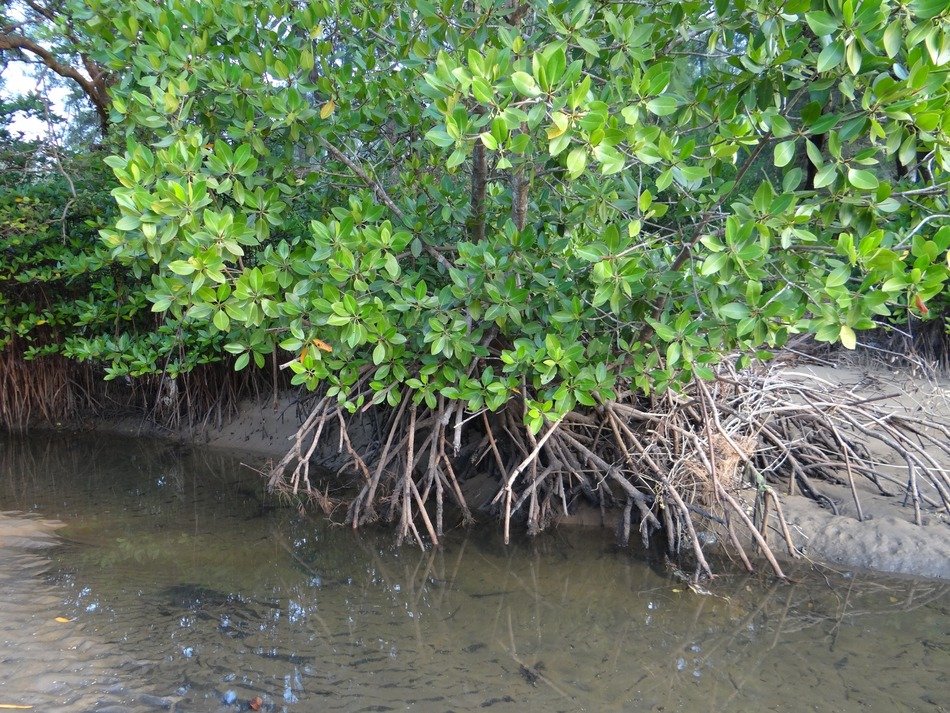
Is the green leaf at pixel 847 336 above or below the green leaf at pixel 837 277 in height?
below

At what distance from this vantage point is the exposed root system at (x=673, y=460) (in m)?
3.96

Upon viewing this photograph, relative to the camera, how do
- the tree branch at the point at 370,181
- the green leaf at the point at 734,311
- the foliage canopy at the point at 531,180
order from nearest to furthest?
the foliage canopy at the point at 531,180 → the green leaf at the point at 734,311 → the tree branch at the point at 370,181

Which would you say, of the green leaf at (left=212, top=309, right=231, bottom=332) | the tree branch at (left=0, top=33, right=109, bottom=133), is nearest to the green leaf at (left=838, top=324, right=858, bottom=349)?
the green leaf at (left=212, top=309, right=231, bottom=332)

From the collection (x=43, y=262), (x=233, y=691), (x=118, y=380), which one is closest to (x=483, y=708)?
(x=233, y=691)

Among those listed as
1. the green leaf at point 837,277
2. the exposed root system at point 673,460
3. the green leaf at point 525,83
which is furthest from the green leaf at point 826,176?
the exposed root system at point 673,460

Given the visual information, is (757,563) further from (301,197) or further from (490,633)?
(301,197)

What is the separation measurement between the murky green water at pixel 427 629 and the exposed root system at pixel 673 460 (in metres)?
0.27

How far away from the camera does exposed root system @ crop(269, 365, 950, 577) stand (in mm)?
3963

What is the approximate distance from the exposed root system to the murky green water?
269 mm

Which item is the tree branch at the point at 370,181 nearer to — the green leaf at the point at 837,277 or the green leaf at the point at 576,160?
the green leaf at the point at 576,160

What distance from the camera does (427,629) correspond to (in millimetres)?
3201

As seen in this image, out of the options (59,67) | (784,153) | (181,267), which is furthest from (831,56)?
(59,67)

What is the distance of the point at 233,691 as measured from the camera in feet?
8.60

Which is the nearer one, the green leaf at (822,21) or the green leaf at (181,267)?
the green leaf at (822,21)
